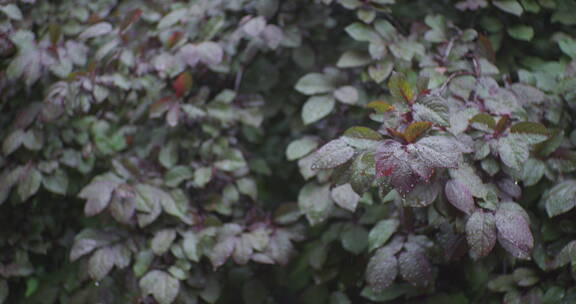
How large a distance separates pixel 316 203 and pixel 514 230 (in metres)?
0.65

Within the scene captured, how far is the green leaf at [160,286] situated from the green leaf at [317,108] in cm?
67

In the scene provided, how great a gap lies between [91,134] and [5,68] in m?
0.38

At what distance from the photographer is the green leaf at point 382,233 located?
4.87 feet

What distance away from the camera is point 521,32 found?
71.7 inches

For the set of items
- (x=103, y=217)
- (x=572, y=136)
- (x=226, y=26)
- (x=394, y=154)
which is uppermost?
(x=394, y=154)

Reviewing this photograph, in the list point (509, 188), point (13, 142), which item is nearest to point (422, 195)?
point (509, 188)

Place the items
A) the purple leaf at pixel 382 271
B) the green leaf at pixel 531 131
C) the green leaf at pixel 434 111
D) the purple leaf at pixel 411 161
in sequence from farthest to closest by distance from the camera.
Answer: the purple leaf at pixel 382 271 < the green leaf at pixel 531 131 < the green leaf at pixel 434 111 < the purple leaf at pixel 411 161

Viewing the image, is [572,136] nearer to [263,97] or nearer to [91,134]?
[263,97]

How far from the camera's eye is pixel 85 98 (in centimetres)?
173

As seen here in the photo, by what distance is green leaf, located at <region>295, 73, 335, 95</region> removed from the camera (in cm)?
179

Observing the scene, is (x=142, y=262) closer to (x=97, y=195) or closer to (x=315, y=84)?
(x=97, y=195)

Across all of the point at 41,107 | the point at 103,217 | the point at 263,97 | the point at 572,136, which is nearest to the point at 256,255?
the point at 103,217

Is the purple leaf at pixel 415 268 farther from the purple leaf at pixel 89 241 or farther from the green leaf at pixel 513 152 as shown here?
the purple leaf at pixel 89 241

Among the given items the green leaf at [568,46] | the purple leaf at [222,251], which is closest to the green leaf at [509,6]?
the green leaf at [568,46]
